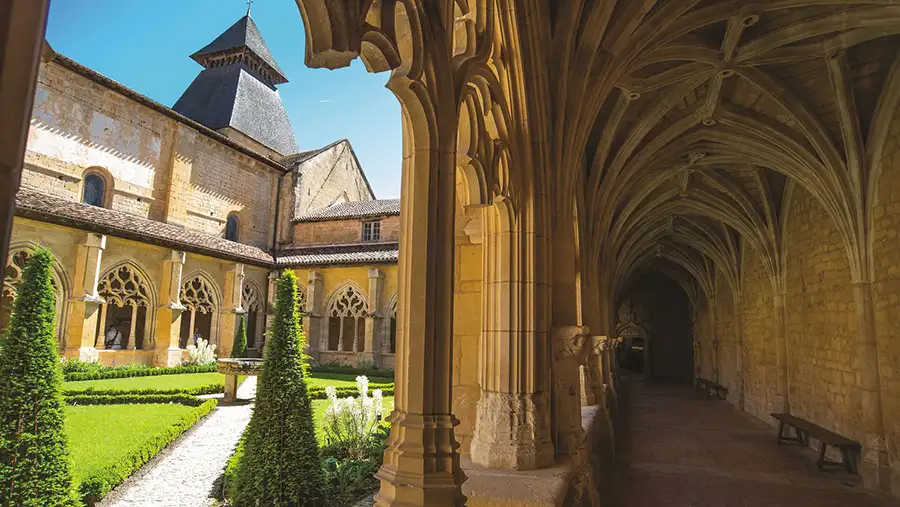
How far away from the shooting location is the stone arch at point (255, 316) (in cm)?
1905

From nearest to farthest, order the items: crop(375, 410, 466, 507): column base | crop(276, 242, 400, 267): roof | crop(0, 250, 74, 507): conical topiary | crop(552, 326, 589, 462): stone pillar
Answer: crop(375, 410, 466, 507): column base → crop(0, 250, 74, 507): conical topiary → crop(552, 326, 589, 462): stone pillar → crop(276, 242, 400, 267): roof

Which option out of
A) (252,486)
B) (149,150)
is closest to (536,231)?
(252,486)

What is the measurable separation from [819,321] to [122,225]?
1597cm

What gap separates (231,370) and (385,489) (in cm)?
1004

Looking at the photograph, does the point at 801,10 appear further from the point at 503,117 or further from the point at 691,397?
the point at 691,397

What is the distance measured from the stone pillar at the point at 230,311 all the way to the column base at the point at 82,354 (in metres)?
4.67

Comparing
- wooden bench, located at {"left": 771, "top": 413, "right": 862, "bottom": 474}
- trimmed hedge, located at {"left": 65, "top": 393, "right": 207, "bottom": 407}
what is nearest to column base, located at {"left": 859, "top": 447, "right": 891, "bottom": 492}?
wooden bench, located at {"left": 771, "top": 413, "right": 862, "bottom": 474}

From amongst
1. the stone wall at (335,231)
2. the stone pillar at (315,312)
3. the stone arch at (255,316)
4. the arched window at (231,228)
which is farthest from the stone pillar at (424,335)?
the arched window at (231,228)

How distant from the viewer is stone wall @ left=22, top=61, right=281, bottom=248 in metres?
14.0

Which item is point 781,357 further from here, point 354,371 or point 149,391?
point 149,391

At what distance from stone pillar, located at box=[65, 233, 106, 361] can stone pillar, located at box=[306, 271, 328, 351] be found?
713 centimetres

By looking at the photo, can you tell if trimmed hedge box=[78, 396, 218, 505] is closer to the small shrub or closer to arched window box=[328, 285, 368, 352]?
the small shrub

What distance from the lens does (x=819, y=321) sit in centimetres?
912

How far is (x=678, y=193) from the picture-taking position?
1236 cm
